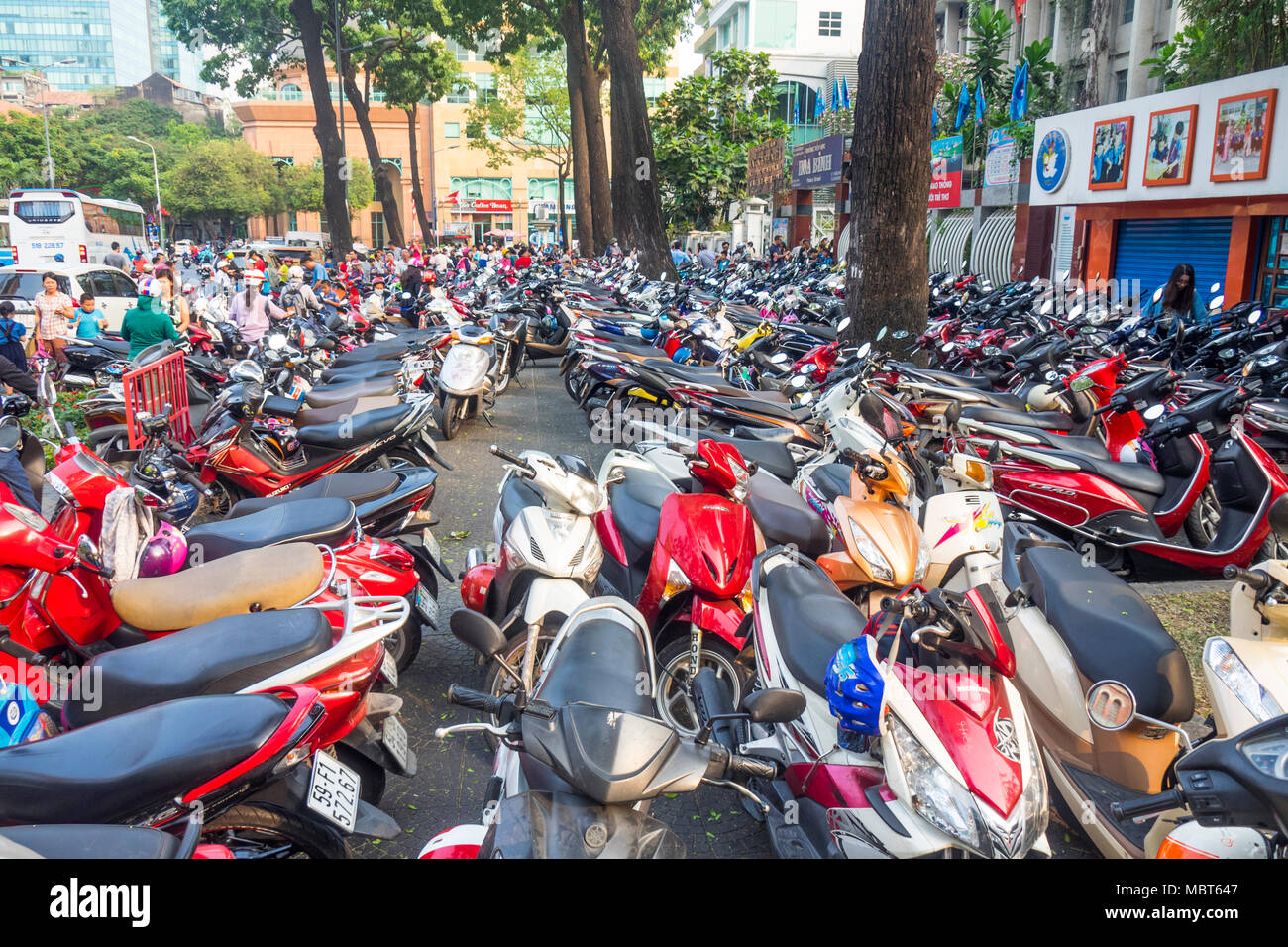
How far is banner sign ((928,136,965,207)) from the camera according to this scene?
21172 millimetres

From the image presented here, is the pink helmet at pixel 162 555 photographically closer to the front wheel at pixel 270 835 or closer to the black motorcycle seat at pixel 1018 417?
the front wheel at pixel 270 835

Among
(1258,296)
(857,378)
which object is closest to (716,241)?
(1258,296)

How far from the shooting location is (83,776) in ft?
7.47

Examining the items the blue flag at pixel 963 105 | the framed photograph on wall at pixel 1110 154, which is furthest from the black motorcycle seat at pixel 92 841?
the blue flag at pixel 963 105

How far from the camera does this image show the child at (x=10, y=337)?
10.2 m

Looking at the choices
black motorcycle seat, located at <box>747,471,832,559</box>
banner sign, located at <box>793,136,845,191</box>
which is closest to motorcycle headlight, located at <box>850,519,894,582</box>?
black motorcycle seat, located at <box>747,471,832,559</box>

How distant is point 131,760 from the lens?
2334 millimetres

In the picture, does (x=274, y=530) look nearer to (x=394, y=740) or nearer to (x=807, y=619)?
(x=394, y=740)

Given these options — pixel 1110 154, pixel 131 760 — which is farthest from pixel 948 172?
pixel 131 760

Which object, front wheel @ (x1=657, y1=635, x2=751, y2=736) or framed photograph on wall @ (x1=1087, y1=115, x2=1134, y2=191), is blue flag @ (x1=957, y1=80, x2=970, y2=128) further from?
front wheel @ (x1=657, y1=635, x2=751, y2=736)

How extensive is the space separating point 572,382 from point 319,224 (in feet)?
252

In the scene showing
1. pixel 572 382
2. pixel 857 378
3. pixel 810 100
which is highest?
pixel 810 100

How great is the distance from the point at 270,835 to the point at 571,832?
3.73 ft
